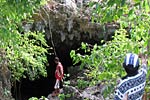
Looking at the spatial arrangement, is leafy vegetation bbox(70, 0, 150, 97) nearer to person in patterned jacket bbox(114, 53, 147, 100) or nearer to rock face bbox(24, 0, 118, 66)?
person in patterned jacket bbox(114, 53, 147, 100)

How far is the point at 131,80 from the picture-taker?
3.00 metres

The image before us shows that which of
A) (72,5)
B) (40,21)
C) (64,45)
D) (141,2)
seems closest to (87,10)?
(72,5)

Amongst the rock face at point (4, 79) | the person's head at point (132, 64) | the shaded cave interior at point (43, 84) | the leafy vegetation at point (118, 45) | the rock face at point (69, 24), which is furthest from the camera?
the shaded cave interior at point (43, 84)

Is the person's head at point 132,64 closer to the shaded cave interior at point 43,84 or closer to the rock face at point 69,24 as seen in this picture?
the rock face at point 69,24

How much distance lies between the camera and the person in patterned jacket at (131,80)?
298 cm

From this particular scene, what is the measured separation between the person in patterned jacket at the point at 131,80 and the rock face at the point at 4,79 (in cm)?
460

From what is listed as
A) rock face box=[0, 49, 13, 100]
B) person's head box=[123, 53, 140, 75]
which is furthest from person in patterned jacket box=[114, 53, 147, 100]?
rock face box=[0, 49, 13, 100]

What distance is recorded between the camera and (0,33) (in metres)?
5.12

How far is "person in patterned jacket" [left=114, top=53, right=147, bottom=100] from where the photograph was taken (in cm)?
298

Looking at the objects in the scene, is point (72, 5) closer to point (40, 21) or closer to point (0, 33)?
point (40, 21)

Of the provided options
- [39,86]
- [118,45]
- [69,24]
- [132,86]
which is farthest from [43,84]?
[132,86]

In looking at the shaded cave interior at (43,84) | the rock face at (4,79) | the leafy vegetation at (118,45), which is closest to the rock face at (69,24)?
the rock face at (4,79)

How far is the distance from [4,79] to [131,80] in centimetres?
550

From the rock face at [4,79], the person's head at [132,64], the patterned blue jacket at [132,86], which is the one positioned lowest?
the rock face at [4,79]
